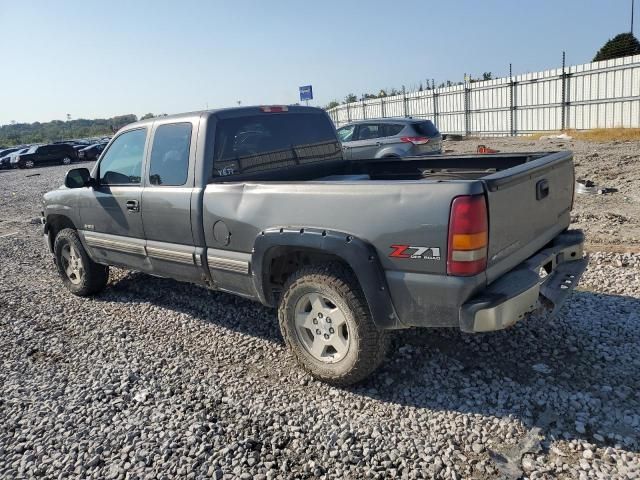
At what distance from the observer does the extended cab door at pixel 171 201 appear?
14.3ft

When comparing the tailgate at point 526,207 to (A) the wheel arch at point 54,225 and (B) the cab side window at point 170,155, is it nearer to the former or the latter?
(B) the cab side window at point 170,155

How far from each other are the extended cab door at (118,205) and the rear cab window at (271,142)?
99 centimetres

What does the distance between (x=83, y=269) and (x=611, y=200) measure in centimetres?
831

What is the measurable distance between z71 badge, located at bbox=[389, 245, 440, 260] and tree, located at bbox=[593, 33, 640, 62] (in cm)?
2915

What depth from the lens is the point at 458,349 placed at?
407 cm

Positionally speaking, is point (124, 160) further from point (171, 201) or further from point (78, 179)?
point (171, 201)

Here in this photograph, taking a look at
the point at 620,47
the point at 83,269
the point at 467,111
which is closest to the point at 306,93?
the point at 467,111

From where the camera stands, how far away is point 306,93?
24.5 metres

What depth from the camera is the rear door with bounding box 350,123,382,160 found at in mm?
13156

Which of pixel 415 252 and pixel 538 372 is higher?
pixel 415 252

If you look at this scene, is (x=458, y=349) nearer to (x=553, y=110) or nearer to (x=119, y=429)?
(x=119, y=429)

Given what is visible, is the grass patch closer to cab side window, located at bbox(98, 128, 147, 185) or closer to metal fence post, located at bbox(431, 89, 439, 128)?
metal fence post, located at bbox(431, 89, 439, 128)

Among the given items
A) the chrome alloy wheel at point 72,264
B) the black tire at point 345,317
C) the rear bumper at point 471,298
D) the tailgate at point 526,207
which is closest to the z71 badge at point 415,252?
the rear bumper at point 471,298

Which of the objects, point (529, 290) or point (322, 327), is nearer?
point (529, 290)
